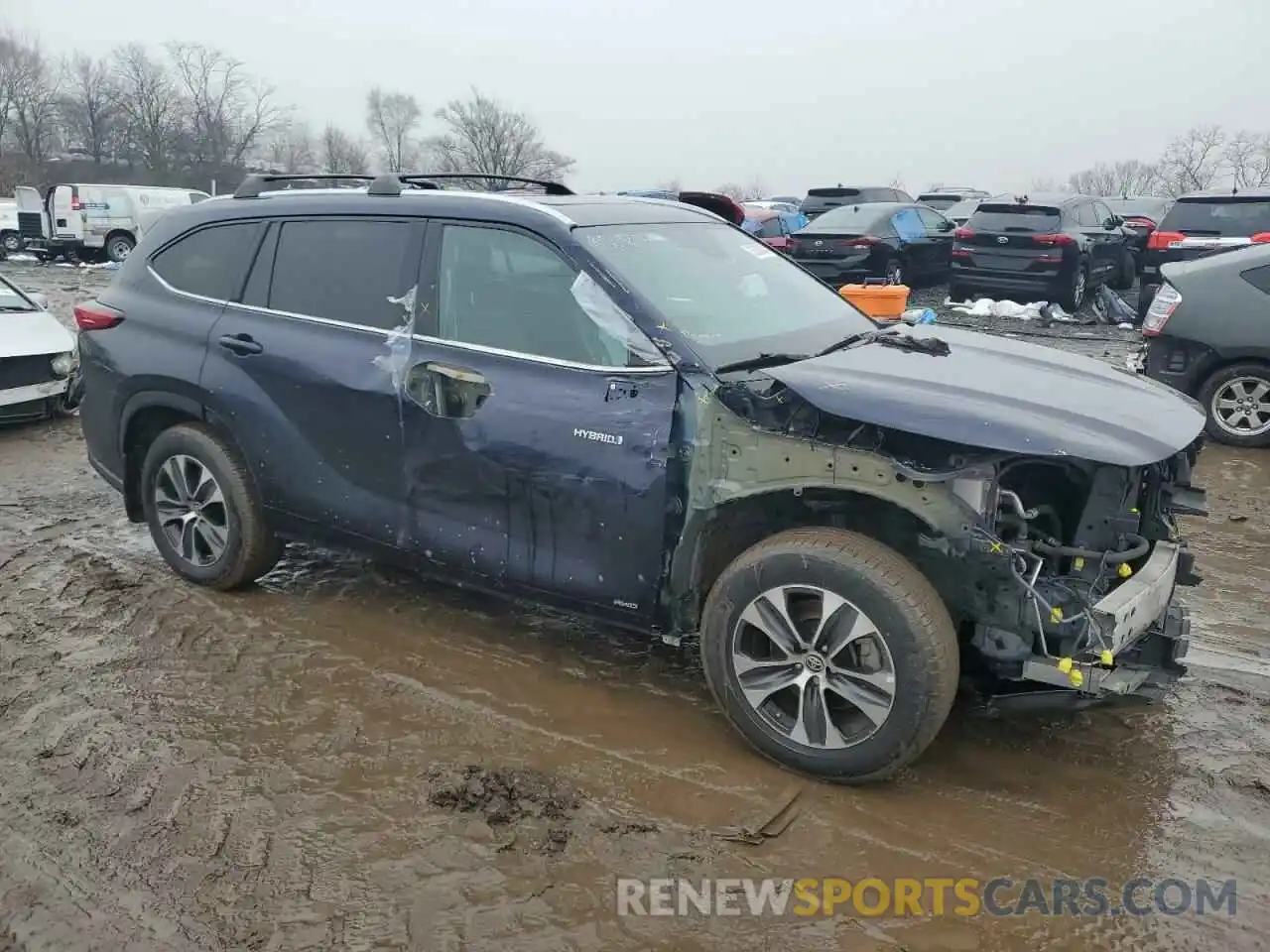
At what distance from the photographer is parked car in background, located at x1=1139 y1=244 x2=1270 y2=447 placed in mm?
6918

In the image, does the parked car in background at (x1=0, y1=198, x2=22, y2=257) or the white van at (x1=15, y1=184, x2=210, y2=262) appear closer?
the white van at (x1=15, y1=184, x2=210, y2=262)

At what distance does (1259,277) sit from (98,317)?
7490 mm

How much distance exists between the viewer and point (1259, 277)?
697 cm

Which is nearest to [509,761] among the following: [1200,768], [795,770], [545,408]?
[795,770]

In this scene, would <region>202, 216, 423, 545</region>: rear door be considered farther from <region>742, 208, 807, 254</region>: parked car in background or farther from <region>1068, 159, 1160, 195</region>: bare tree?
<region>1068, 159, 1160, 195</region>: bare tree

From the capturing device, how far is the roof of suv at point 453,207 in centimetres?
364

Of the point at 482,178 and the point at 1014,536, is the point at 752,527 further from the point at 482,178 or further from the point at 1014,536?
the point at 482,178

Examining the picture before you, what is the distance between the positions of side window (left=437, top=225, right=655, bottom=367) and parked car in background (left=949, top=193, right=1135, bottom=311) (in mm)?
11443

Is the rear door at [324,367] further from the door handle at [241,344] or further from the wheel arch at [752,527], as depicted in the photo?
the wheel arch at [752,527]

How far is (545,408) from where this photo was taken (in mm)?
3365

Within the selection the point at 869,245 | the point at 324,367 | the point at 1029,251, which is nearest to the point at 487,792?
the point at 324,367

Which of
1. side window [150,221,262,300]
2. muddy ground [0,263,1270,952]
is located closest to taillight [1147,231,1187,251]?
muddy ground [0,263,1270,952]

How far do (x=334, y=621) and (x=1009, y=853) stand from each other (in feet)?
9.40

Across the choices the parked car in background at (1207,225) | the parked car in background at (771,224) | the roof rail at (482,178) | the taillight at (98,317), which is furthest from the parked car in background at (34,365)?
the parked car in background at (771,224)
